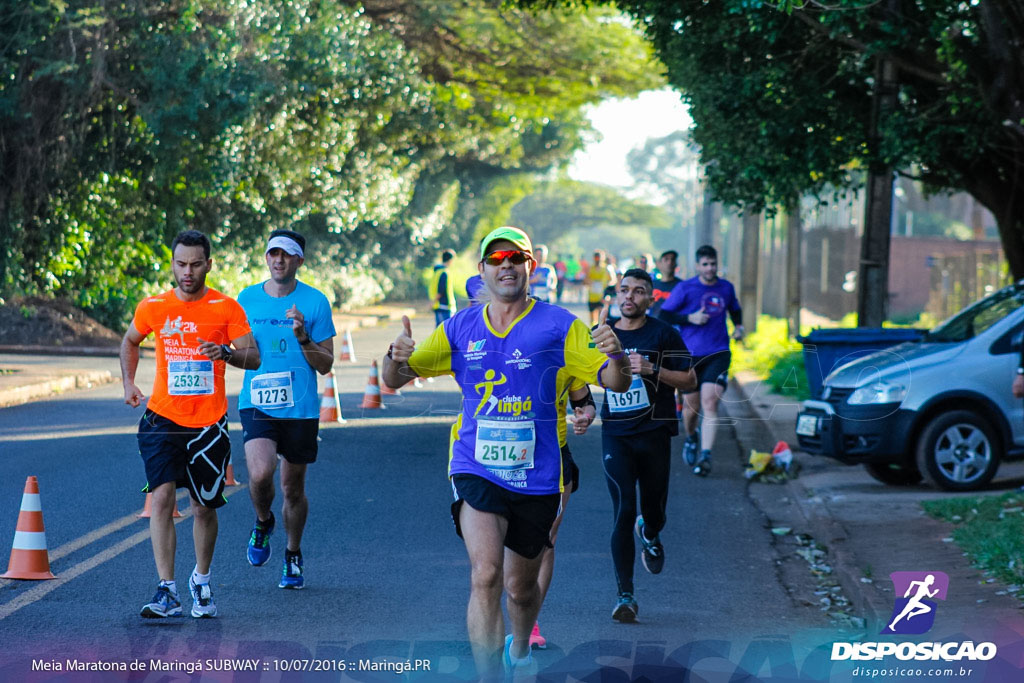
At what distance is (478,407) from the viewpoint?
5320 mm

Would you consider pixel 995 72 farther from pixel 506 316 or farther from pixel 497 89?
pixel 497 89

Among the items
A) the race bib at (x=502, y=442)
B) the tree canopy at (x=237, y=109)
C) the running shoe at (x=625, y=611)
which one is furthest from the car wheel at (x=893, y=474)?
the tree canopy at (x=237, y=109)

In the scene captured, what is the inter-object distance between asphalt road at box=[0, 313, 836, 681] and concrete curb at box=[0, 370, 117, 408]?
4.17 meters

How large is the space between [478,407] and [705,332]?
24.8ft

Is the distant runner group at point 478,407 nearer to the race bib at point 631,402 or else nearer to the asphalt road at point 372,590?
the race bib at point 631,402

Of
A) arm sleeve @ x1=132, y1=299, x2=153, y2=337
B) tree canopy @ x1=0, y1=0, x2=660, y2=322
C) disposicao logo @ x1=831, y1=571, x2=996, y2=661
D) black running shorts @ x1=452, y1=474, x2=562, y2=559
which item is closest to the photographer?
black running shorts @ x1=452, y1=474, x2=562, y2=559

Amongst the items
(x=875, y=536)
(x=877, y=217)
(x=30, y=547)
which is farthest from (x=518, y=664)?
(x=877, y=217)

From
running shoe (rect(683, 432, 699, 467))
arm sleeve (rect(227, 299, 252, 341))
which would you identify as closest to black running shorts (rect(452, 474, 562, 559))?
arm sleeve (rect(227, 299, 252, 341))

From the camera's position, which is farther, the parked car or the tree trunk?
the tree trunk

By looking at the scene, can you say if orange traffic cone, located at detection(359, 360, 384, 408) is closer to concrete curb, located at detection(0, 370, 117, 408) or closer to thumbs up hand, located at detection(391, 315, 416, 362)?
concrete curb, located at detection(0, 370, 117, 408)

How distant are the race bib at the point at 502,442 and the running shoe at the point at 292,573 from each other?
2.55 m

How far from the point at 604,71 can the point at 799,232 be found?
32.0 feet

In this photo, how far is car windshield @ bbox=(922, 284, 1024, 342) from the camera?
37.1 feet

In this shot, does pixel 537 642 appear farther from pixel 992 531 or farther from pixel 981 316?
pixel 981 316
